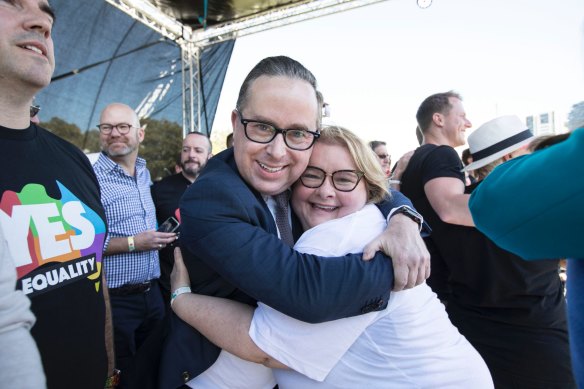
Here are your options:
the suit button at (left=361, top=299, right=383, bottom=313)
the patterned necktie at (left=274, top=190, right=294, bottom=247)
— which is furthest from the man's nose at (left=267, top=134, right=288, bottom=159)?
the suit button at (left=361, top=299, right=383, bottom=313)

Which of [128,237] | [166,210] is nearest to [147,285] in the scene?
[128,237]

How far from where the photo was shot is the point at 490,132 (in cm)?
235

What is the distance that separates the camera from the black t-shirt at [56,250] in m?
1.12

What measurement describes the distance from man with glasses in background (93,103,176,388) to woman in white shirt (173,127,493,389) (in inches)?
63.2

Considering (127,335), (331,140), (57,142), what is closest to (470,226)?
(331,140)

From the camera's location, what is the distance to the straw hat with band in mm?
2281

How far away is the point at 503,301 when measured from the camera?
2014 mm

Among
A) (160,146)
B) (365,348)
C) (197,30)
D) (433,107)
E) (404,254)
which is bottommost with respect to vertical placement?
(365,348)

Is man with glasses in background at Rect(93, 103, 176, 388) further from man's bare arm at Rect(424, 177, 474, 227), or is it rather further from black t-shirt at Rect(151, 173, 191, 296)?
man's bare arm at Rect(424, 177, 474, 227)

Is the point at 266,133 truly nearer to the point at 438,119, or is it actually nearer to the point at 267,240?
the point at 267,240

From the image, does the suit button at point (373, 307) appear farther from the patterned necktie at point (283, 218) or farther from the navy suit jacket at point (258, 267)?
the patterned necktie at point (283, 218)

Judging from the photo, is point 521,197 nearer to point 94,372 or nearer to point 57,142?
point 94,372

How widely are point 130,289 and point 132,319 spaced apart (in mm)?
230

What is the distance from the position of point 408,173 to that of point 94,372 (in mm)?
2199
